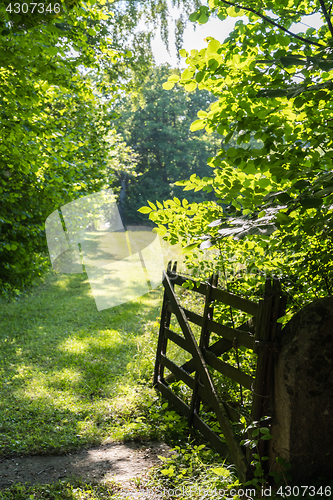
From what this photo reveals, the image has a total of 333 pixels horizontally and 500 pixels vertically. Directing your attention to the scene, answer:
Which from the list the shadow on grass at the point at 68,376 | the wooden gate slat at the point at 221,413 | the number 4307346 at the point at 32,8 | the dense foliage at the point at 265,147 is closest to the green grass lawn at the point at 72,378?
the shadow on grass at the point at 68,376

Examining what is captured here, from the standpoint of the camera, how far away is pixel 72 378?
248 inches

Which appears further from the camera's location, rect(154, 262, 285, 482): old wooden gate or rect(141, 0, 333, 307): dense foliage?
rect(154, 262, 285, 482): old wooden gate

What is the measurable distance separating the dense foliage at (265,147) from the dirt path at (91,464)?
240cm

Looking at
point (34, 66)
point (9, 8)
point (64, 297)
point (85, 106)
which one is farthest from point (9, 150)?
point (64, 297)

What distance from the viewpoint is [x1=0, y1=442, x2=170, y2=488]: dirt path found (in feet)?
11.9

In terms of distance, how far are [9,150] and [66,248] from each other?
5883 mm

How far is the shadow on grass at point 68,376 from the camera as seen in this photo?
15.0ft

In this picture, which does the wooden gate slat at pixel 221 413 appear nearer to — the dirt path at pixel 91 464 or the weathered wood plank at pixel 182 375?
the weathered wood plank at pixel 182 375

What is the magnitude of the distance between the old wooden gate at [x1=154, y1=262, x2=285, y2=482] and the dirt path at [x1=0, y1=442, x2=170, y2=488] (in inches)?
27.5

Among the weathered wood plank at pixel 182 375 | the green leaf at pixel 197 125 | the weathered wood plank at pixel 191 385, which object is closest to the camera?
the green leaf at pixel 197 125

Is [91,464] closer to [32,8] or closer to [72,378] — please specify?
[72,378]

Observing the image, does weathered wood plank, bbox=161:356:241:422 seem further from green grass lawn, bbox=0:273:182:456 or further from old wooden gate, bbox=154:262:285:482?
green grass lawn, bbox=0:273:182:456

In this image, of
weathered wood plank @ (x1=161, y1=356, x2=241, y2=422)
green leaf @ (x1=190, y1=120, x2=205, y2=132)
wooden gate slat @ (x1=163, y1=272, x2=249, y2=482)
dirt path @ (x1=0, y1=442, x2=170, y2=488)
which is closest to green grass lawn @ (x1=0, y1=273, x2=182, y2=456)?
dirt path @ (x1=0, y1=442, x2=170, y2=488)

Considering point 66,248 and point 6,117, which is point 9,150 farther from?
point 66,248
